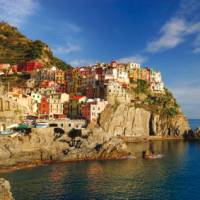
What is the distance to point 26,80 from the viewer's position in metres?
128

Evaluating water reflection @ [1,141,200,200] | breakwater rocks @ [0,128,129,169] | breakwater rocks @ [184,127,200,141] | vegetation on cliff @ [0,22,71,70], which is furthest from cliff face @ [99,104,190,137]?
vegetation on cliff @ [0,22,71,70]

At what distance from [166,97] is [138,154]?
56719 millimetres

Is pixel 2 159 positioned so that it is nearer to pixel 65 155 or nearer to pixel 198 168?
pixel 65 155

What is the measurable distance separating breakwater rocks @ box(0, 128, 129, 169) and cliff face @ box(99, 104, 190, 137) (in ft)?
71.5

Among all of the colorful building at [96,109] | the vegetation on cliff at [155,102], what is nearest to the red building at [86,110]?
the colorful building at [96,109]

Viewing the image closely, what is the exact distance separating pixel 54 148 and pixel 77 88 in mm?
50088

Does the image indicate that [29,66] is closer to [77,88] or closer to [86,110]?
[77,88]

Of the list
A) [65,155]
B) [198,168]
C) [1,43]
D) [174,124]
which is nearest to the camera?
[198,168]

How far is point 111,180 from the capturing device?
5312 cm

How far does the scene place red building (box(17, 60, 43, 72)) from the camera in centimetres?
13588

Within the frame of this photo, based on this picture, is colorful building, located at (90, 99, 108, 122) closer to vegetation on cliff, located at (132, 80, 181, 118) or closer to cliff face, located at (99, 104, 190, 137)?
cliff face, located at (99, 104, 190, 137)

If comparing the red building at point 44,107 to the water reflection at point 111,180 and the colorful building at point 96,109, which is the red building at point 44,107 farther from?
the water reflection at point 111,180

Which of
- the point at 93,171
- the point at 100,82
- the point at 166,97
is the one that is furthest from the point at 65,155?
the point at 166,97

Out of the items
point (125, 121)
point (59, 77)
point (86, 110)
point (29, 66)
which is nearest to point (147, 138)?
point (125, 121)
